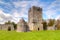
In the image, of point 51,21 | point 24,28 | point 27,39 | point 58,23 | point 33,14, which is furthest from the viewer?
point 51,21

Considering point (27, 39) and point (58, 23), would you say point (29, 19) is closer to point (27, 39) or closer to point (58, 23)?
point (58, 23)

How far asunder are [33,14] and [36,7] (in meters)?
3.11

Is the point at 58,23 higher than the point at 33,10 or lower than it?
lower

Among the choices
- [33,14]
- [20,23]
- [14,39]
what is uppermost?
[33,14]

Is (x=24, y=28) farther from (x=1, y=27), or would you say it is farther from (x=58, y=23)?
(x=1, y=27)

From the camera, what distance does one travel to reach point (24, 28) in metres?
31.0

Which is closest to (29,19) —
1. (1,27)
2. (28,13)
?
(28,13)

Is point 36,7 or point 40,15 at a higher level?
point 36,7

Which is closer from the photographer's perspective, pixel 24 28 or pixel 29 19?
pixel 24 28

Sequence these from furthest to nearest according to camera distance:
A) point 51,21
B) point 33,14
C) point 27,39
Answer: point 51,21, point 33,14, point 27,39

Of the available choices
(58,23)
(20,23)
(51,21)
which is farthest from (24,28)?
(51,21)

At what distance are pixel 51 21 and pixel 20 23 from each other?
35.3 m

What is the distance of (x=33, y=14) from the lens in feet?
154

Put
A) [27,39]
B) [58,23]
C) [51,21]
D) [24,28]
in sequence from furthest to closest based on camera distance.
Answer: [51,21] → [58,23] → [24,28] → [27,39]
